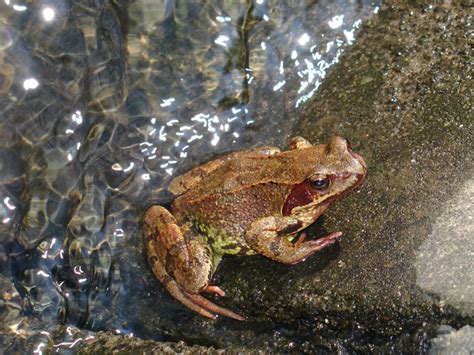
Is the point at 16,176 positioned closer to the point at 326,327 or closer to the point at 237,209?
the point at 237,209

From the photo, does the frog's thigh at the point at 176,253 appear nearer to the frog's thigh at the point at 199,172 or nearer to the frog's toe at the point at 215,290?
the frog's toe at the point at 215,290

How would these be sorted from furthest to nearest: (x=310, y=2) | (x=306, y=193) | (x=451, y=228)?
1. (x=310, y=2)
2. (x=306, y=193)
3. (x=451, y=228)

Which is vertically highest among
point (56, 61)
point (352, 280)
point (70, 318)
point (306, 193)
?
point (56, 61)

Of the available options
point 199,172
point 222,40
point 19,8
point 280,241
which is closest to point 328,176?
point 280,241

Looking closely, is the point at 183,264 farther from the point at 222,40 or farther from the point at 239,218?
the point at 222,40

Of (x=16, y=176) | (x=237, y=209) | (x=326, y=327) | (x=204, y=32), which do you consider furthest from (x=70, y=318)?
(x=204, y=32)

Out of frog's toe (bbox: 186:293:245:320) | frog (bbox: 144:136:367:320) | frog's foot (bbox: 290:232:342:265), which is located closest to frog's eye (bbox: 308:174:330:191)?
frog (bbox: 144:136:367:320)
